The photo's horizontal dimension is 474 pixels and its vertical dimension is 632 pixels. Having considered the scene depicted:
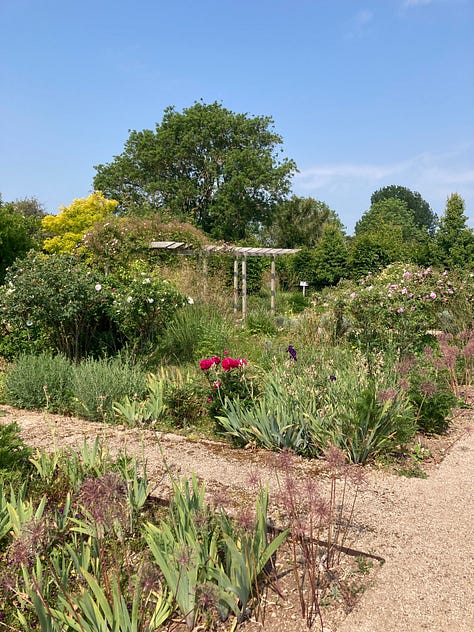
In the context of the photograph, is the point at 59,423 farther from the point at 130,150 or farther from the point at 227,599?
the point at 130,150

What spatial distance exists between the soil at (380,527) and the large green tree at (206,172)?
950 inches

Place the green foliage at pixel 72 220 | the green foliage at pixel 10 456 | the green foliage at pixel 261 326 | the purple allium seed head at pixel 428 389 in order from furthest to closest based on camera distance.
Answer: the green foliage at pixel 72 220 < the green foliage at pixel 261 326 < the purple allium seed head at pixel 428 389 < the green foliage at pixel 10 456

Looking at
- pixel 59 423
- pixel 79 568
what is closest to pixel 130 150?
pixel 59 423

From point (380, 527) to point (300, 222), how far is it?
29.4 metres

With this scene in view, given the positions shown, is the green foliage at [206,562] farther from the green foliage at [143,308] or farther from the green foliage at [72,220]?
the green foliage at [72,220]

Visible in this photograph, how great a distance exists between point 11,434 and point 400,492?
7.42ft

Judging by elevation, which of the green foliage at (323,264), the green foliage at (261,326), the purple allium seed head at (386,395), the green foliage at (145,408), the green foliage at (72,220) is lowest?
the green foliage at (145,408)

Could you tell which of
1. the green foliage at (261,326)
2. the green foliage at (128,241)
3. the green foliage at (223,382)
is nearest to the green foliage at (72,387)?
the green foliage at (223,382)

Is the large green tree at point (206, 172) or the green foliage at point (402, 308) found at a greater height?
the large green tree at point (206, 172)

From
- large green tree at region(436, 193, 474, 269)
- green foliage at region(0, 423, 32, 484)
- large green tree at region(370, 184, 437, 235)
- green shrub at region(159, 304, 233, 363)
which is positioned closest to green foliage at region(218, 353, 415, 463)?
green foliage at region(0, 423, 32, 484)

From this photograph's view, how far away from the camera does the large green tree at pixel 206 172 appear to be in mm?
27469

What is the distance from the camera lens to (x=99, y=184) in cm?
2969

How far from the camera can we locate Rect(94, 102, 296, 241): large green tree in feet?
90.1

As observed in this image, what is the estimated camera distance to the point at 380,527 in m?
2.51
